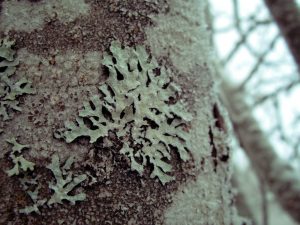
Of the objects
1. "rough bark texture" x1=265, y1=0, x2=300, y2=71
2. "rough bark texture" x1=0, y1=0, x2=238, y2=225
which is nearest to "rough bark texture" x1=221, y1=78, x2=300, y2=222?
"rough bark texture" x1=265, y1=0, x2=300, y2=71

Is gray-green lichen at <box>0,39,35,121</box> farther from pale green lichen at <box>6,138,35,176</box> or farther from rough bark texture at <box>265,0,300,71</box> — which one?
rough bark texture at <box>265,0,300,71</box>

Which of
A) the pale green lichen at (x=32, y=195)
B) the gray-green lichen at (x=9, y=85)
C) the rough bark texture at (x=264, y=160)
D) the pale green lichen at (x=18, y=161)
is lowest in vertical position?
the rough bark texture at (x=264, y=160)

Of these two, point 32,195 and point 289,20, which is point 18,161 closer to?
point 32,195

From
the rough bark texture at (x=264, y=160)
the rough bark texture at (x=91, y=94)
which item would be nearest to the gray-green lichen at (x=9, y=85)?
the rough bark texture at (x=91, y=94)

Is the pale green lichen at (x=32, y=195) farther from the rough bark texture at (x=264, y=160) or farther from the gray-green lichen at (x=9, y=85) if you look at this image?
the rough bark texture at (x=264, y=160)

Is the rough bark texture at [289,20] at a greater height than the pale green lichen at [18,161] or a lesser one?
lesser

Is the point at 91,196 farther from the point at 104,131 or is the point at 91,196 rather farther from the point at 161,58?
the point at 161,58

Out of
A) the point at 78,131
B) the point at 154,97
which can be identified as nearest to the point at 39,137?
the point at 78,131
